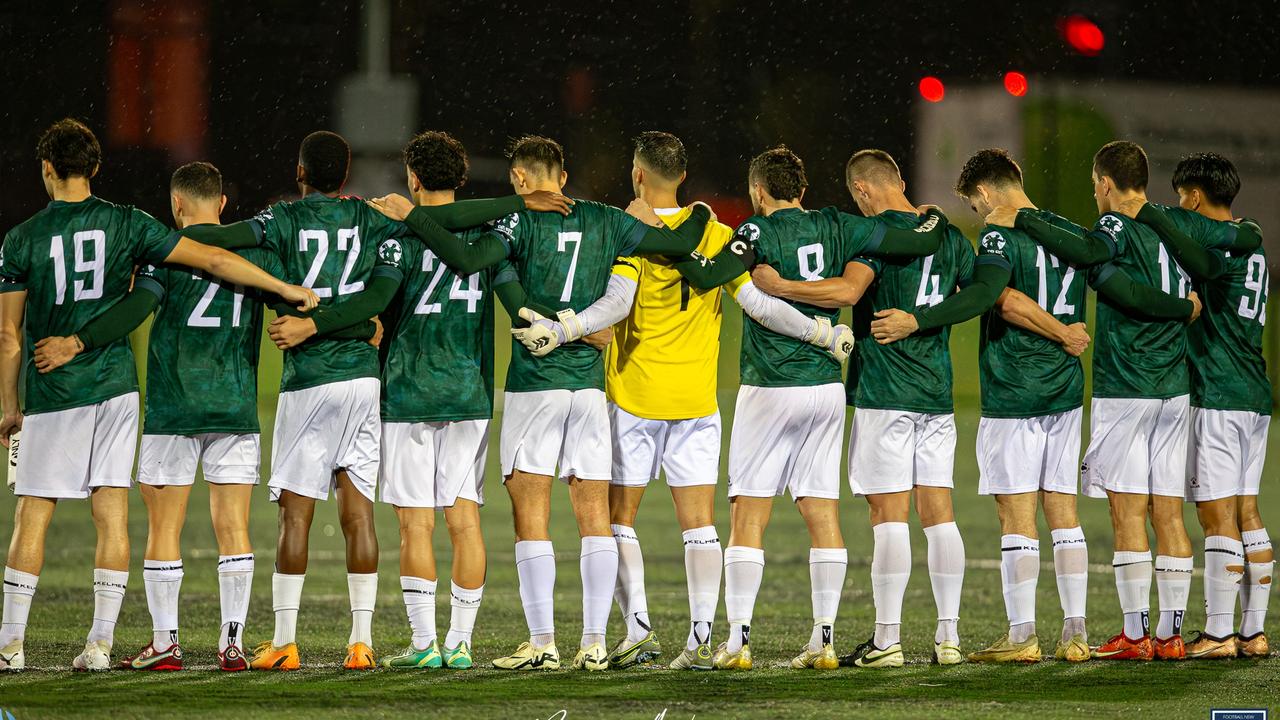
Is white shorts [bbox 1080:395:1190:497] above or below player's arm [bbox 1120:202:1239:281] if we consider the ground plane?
below

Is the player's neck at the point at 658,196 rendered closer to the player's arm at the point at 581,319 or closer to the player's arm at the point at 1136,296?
the player's arm at the point at 581,319

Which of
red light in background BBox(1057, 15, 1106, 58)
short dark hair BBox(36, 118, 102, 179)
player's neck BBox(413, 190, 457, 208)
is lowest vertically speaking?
player's neck BBox(413, 190, 457, 208)

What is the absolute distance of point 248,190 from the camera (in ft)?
90.9

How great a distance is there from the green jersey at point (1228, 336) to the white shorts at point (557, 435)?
3.13m

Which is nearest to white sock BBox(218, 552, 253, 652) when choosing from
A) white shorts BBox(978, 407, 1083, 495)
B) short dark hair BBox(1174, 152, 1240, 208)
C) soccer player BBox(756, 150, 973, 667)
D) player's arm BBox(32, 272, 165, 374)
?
player's arm BBox(32, 272, 165, 374)

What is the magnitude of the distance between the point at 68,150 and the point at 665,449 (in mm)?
2938

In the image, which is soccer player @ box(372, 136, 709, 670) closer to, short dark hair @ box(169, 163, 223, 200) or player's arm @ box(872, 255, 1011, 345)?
short dark hair @ box(169, 163, 223, 200)

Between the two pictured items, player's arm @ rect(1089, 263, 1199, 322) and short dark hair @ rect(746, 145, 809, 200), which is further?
player's arm @ rect(1089, 263, 1199, 322)

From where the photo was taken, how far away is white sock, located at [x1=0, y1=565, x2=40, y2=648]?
613 centimetres

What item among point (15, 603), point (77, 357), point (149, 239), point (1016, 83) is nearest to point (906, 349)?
point (149, 239)

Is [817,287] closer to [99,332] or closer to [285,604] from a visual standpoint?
[285,604]

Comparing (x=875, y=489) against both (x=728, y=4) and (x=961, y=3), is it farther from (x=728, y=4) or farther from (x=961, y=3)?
(x=961, y=3)

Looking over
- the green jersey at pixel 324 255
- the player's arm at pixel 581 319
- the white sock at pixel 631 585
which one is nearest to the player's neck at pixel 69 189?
the green jersey at pixel 324 255

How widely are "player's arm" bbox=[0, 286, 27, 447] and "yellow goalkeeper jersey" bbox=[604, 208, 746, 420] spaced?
8.53 feet
